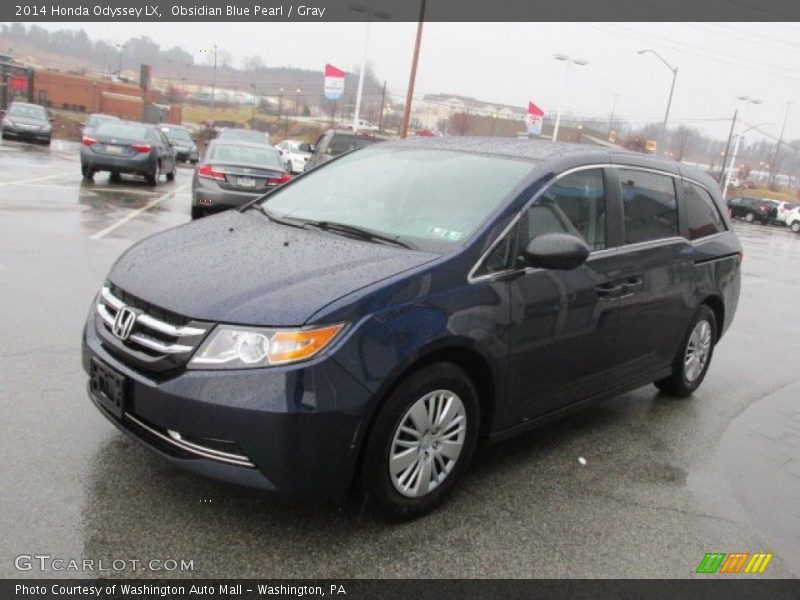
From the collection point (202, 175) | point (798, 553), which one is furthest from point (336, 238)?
point (202, 175)

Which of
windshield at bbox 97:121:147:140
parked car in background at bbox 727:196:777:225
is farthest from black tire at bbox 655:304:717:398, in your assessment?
parked car in background at bbox 727:196:777:225

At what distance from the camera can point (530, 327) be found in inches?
144

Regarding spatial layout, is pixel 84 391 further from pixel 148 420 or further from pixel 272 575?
pixel 272 575

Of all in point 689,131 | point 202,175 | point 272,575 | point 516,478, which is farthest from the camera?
point 689,131

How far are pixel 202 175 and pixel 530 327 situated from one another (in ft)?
30.7

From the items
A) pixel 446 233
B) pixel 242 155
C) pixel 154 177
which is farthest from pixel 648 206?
pixel 154 177

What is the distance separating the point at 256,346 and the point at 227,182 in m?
9.48

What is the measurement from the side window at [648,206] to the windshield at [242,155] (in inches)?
339

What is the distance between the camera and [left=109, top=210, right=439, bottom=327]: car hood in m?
2.96

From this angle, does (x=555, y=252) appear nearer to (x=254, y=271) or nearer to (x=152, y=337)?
(x=254, y=271)

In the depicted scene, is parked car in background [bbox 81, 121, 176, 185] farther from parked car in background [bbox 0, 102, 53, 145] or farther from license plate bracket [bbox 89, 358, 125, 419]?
license plate bracket [bbox 89, 358, 125, 419]

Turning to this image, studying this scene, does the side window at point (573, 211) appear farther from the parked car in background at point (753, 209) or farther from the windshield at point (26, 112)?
the parked car in background at point (753, 209)

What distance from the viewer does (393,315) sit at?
10.0 feet

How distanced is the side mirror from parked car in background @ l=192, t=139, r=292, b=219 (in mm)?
8638
